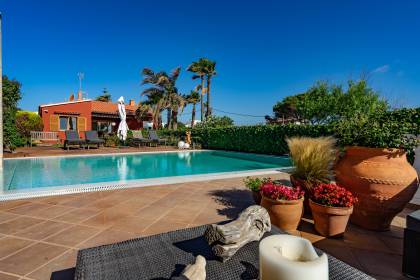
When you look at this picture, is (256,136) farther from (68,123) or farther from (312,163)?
(68,123)

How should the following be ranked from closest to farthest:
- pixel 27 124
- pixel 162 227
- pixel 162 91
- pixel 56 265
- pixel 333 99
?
pixel 56 265 → pixel 162 227 → pixel 27 124 → pixel 333 99 → pixel 162 91

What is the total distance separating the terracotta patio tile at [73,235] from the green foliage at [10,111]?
10.8m

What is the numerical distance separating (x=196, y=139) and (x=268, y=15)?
33.4ft

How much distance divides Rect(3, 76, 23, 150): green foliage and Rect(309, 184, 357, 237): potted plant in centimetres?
1298

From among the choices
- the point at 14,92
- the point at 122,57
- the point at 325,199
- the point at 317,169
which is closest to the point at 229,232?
the point at 325,199

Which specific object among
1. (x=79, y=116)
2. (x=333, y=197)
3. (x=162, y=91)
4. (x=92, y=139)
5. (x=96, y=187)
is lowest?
(x=96, y=187)

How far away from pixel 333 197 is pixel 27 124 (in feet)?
61.4

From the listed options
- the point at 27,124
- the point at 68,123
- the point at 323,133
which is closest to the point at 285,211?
the point at 323,133

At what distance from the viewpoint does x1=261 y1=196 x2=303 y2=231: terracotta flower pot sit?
102 inches

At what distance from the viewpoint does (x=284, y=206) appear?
8.46ft

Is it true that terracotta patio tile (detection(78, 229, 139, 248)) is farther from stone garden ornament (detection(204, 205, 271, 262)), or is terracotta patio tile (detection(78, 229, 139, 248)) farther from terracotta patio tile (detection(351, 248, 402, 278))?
terracotta patio tile (detection(351, 248, 402, 278))

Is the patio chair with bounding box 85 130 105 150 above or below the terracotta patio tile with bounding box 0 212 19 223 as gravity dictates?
above

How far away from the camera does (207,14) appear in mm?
17000

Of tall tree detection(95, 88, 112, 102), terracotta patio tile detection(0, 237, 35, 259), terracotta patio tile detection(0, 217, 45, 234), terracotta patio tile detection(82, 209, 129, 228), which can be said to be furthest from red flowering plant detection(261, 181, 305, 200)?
tall tree detection(95, 88, 112, 102)
